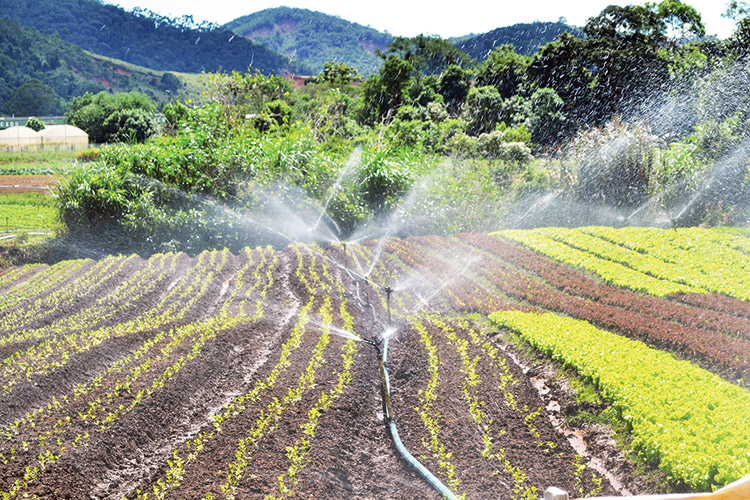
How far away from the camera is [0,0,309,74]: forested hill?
11381 centimetres

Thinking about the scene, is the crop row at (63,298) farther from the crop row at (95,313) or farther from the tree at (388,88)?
the tree at (388,88)

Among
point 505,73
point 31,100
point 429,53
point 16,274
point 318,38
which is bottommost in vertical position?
point 16,274

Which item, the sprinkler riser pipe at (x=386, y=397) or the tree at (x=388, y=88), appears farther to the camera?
the tree at (x=388, y=88)

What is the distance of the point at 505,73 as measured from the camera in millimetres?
31812

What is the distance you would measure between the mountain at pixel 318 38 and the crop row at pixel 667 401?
127 meters

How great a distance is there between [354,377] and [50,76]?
85.5 meters

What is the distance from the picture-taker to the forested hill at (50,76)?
6800 centimetres

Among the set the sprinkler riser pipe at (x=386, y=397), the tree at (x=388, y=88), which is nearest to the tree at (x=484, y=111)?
the tree at (x=388, y=88)

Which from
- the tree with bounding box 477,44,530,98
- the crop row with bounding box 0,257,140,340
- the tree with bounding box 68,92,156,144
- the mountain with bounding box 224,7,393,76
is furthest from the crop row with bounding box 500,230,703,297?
the mountain with bounding box 224,7,393,76

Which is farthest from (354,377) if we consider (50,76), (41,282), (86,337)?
(50,76)

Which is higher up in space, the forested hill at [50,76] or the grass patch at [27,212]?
the forested hill at [50,76]

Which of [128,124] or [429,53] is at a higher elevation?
[429,53]

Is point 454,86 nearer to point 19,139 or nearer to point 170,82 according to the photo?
point 19,139

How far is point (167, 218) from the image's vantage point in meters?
14.0
